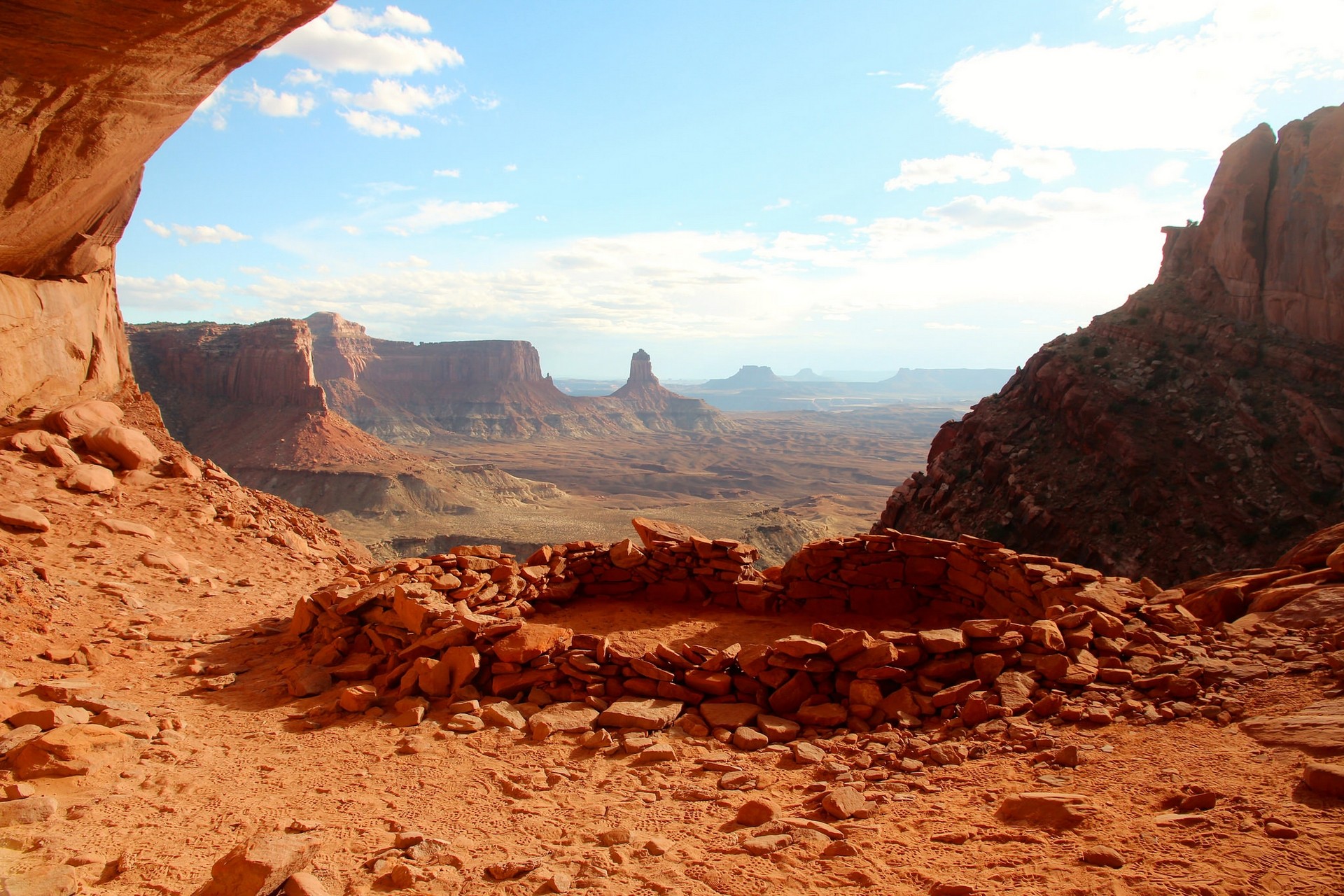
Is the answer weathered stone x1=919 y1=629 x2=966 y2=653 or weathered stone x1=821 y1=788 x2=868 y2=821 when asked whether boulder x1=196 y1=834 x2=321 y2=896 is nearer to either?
weathered stone x1=821 y1=788 x2=868 y2=821

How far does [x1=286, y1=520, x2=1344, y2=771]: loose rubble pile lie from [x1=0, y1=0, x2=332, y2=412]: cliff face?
22.7 feet

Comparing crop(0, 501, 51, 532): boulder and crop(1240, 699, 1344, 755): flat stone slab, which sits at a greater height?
crop(1240, 699, 1344, 755): flat stone slab

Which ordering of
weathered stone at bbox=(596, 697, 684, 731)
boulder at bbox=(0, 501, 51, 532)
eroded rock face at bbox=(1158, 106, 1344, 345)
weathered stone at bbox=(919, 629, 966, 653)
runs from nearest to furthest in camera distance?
1. weathered stone at bbox=(596, 697, 684, 731)
2. weathered stone at bbox=(919, 629, 966, 653)
3. boulder at bbox=(0, 501, 51, 532)
4. eroded rock face at bbox=(1158, 106, 1344, 345)

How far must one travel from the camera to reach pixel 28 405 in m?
15.0

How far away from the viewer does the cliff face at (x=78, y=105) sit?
7090 millimetres

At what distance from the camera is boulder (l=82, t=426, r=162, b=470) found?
15008mm

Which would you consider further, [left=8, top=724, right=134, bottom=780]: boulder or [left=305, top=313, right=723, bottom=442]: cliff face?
[left=305, top=313, right=723, bottom=442]: cliff face

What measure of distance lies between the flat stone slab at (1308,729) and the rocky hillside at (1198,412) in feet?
68.1

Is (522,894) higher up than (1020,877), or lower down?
lower down

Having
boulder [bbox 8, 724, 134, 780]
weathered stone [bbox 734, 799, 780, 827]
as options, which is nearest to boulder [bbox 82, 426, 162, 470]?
boulder [bbox 8, 724, 134, 780]

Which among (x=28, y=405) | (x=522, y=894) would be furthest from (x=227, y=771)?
(x=28, y=405)

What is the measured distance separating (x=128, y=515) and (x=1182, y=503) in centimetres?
3090

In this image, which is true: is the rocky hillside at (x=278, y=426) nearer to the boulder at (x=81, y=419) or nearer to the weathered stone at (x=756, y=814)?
the boulder at (x=81, y=419)

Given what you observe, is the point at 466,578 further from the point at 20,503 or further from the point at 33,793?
the point at 20,503
